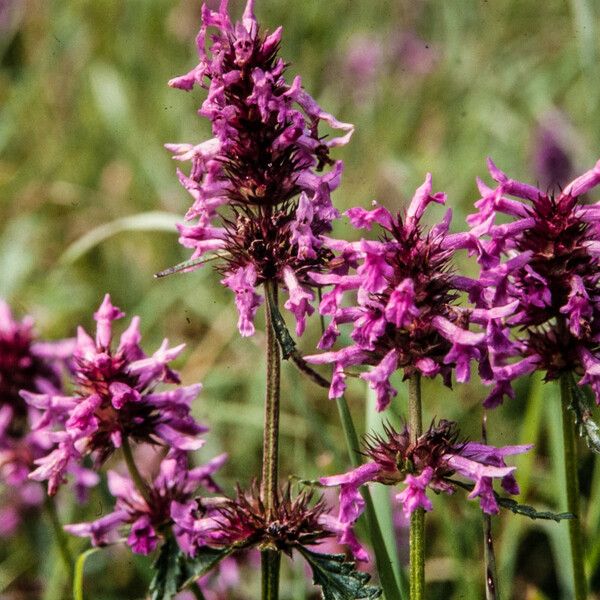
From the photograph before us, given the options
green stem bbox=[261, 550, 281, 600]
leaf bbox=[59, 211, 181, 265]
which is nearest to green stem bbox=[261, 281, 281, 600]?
green stem bbox=[261, 550, 281, 600]

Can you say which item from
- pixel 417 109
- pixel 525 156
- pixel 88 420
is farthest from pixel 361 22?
pixel 88 420

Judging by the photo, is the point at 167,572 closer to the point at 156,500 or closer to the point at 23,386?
the point at 156,500

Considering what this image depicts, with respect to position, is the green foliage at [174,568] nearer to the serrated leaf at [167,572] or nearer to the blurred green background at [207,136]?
the serrated leaf at [167,572]

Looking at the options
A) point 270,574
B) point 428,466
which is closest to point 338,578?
point 270,574

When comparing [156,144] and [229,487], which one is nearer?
[229,487]

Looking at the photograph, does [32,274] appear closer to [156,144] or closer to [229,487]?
[156,144]

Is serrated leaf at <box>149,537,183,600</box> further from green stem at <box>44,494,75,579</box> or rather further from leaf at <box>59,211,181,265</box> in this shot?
leaf at <box>59,211,181,265</box>

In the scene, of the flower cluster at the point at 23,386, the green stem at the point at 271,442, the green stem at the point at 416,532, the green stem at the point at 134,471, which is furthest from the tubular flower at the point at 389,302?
the flower cluster at the point at 23,386
